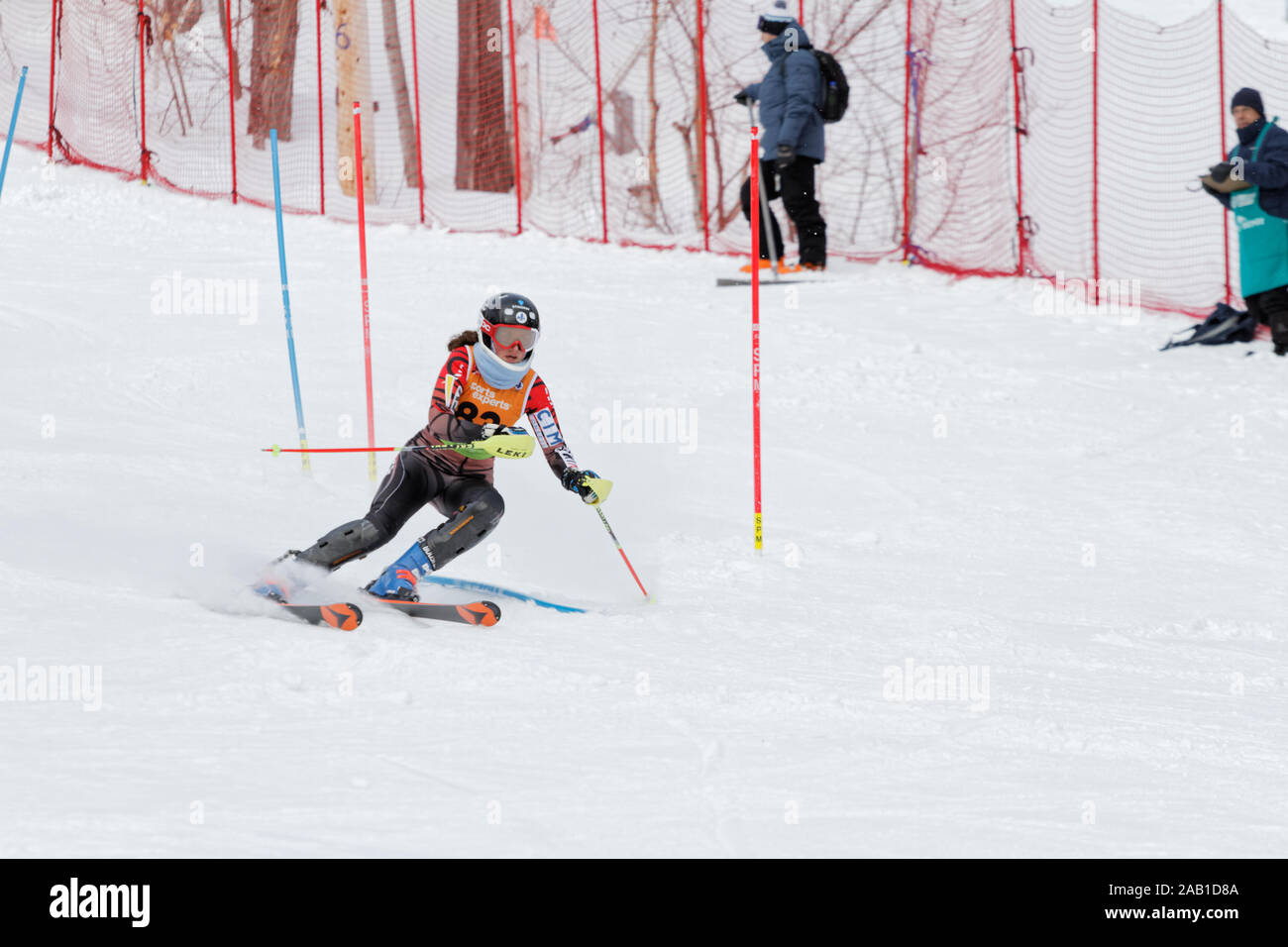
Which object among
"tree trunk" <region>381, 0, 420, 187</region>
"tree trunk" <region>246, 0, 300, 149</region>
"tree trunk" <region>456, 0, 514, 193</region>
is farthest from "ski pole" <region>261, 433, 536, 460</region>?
"tree trunk" <region>246, 0, 300, 149</region>

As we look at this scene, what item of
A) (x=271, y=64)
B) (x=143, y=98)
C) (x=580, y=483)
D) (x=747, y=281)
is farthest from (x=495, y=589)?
(x=271, y=64)

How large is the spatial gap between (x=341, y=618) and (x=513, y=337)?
4.43 ft

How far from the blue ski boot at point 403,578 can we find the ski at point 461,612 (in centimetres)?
10

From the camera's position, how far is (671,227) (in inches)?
569

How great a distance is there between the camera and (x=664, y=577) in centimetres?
659

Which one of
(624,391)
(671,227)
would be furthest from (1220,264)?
(624,391)

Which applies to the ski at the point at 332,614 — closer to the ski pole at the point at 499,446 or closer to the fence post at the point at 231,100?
the ski pole at the point at 499,446

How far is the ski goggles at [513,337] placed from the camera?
18.9 ft

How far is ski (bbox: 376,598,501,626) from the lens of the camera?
5.48 meters

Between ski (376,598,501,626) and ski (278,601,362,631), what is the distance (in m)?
0.29

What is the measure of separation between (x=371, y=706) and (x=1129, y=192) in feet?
37.8

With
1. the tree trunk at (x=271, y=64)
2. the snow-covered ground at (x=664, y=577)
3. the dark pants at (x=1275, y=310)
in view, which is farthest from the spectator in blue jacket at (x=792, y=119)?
the tree trunk at (x=271, y=64)

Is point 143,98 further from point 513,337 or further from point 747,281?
point 513,337

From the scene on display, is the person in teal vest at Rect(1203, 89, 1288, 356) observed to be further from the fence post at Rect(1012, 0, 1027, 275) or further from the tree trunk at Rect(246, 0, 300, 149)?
the tree trunk at Rect(246, 0, 300, 149)
